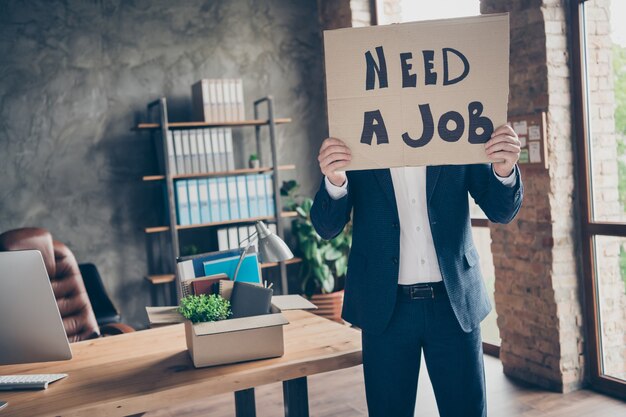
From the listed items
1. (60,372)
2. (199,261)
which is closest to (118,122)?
(199,261)

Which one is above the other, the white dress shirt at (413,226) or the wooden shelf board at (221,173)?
the wooden shelf board at (221,173)

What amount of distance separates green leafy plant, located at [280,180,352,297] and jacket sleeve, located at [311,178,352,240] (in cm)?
285

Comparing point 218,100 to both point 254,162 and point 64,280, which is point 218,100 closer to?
point 254,162

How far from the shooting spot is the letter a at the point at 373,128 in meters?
1.63

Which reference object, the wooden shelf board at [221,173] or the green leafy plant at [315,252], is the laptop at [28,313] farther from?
the green leafy plant at [315,252]

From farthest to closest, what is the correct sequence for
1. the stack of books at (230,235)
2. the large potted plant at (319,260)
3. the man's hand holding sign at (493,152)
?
1. the large potted plant at (319,260)
2. the stack of books at (230,235)
3. the man's hand holding sign at (493,152)

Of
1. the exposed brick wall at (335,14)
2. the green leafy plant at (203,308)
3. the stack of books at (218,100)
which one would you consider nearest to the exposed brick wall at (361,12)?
the exposed brick wall at (335,14)

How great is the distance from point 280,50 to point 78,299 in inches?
106

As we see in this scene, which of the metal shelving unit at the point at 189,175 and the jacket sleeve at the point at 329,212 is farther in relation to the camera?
the metal shelving unit at the point at 189,175

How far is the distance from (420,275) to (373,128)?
0.46 meters

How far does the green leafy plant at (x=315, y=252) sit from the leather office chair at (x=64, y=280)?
1847 mm

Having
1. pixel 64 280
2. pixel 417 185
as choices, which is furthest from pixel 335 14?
pixel 417 185

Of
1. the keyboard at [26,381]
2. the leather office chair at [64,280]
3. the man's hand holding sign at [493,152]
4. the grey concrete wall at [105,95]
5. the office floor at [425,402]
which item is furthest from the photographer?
the grey concrete wall at [105,95]

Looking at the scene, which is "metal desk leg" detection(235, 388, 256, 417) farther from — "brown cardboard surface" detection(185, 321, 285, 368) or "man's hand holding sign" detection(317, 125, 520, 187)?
"man's hand holding sign" detection(317, 125, 520, 187)
